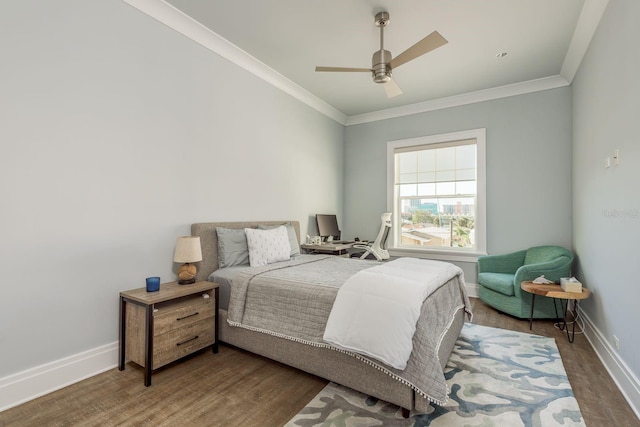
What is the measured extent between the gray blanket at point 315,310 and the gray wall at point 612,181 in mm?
1069

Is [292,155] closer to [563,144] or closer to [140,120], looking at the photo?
[140,120]

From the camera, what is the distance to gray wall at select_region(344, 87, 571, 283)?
3955mm

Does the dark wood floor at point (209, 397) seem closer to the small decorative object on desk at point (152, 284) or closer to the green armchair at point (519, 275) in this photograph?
the small decorative object on desk at point (152, 284)

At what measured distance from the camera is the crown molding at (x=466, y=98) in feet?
13.1

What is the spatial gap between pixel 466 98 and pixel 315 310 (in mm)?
4075

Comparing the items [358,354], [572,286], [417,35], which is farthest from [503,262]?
[358,354]

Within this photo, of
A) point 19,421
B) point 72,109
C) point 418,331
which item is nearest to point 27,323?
point 19,421

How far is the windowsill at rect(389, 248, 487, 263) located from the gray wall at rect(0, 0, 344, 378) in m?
2.97

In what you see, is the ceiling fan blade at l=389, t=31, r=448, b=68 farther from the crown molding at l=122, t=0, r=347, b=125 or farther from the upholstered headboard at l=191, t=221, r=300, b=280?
the upholstered headboard at l=191, t=221, r=300, b=280

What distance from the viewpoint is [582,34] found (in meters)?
2.95

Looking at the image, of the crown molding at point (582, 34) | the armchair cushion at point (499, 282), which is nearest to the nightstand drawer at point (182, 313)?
the armchair cushion at point (499, 282)

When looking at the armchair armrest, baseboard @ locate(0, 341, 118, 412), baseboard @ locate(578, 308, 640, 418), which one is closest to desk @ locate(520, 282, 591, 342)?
baseboard @ locate(578, 308, 640, 418)

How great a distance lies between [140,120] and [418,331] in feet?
8.81

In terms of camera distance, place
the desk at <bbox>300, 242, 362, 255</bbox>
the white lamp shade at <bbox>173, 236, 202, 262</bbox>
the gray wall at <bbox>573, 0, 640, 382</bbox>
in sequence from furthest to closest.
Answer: the desk at <bbox>300, 242, 362, 255</bbox>
the white lamp shade at <bbox>173, 236, 202, 262</bbox>
the gray wall at <bbox>573, 0, 640, 382</bbox>
